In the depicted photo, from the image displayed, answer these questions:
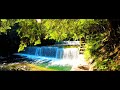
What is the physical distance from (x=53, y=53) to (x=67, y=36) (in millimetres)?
412

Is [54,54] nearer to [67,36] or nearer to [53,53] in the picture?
[53,53]

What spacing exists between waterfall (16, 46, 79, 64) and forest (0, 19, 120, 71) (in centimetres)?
9

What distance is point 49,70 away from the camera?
5.12m

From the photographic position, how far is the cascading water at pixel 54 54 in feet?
16.8

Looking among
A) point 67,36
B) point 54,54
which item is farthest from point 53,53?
point 67,36

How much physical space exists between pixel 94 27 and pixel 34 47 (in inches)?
46.0

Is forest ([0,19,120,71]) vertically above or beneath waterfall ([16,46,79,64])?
above

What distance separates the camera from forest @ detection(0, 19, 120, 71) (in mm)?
5051

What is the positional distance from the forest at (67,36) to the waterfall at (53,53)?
92 millimetres
